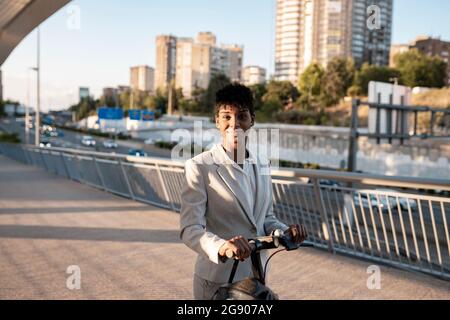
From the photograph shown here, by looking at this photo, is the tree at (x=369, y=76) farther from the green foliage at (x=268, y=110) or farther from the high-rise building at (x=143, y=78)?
the high-rise building at (x=143, y=78)

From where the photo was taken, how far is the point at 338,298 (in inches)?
179

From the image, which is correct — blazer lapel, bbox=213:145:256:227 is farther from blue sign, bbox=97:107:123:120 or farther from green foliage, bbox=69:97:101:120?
green foliage, bbox=69:97:101:120

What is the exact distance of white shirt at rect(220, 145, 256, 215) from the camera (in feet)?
6.96

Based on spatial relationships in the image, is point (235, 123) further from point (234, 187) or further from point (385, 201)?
point (385, 201)

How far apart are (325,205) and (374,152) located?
3389 cm

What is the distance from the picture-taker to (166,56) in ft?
247

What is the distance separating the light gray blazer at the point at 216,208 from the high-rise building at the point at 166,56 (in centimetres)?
7345

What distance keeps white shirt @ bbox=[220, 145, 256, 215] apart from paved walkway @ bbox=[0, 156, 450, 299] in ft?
8.56

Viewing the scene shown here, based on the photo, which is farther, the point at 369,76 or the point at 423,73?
the point at 369,76

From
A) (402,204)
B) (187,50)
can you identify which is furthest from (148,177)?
(187,50)

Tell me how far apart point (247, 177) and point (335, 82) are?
6171cm

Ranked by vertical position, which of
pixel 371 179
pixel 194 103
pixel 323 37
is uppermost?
pixel 323 37

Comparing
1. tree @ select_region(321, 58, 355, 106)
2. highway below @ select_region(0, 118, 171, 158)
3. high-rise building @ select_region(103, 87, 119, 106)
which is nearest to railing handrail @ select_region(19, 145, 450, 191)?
highway below @ select_region(0, 118, 171, 158)
